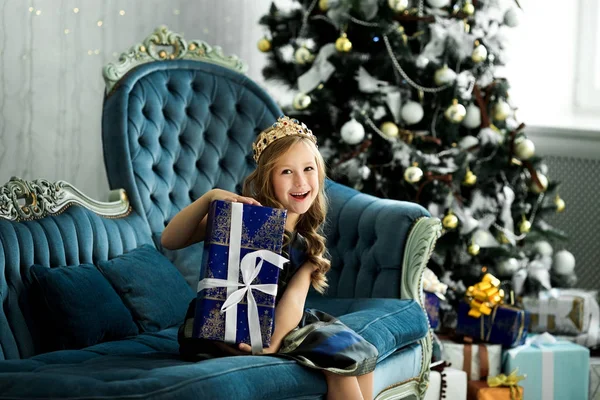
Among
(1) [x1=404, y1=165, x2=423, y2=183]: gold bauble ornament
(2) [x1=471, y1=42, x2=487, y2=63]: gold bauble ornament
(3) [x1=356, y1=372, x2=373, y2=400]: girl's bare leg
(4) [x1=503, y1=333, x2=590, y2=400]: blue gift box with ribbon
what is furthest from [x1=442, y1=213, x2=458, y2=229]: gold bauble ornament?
(3) [x1=356, y1=372, x2=373, y2=400]: girl's bare leg

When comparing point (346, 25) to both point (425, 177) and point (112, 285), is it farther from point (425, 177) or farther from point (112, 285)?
point (112, 285)

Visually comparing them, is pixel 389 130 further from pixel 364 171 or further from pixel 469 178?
pixel 469 178

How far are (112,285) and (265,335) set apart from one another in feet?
2.16

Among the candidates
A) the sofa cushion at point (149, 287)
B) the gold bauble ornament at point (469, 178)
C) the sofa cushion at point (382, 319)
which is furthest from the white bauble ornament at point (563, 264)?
the sofa cushion at point (149, 287)

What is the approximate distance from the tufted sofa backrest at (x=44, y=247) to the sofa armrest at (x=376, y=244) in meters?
0.67

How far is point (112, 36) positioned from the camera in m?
3.54

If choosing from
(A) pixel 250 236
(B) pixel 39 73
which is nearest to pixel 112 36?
(B) pixel 39 73

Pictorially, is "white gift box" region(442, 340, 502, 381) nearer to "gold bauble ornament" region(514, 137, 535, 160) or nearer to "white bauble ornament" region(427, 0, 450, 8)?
"gold bauble ornament" region(514, 137, 535, 160)

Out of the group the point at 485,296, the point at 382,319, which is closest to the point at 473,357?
the point at 485,296

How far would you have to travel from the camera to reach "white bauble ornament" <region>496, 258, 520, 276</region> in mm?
3490

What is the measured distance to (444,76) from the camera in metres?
3.36

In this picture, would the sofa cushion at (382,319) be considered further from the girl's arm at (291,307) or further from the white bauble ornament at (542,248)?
the white bauble ornament at (542,248)

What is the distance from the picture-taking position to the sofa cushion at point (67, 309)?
2092 millimetres

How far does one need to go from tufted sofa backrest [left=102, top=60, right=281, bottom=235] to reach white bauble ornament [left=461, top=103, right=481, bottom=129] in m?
0.89
